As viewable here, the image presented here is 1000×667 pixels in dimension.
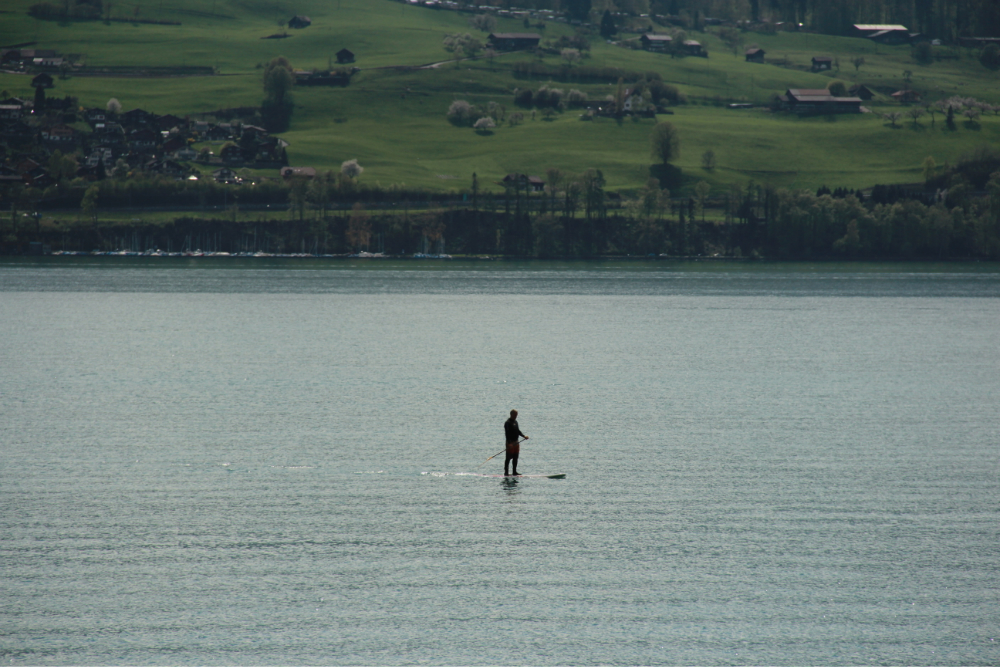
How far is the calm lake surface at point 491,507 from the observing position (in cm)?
2842

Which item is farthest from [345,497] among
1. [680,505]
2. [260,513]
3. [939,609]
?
[939,609]

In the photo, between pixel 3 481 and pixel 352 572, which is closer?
pixel 352 572

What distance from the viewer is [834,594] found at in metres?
31.5

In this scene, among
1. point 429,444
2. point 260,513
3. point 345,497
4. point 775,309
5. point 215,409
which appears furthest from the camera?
point 775,309

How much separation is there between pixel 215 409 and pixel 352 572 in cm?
3291

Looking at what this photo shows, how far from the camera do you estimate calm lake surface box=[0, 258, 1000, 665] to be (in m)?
28.4

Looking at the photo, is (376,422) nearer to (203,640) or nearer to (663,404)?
(663,404)

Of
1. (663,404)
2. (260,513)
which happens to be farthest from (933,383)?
(260,513)

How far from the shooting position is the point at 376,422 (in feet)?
192

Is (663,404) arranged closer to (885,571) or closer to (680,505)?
(680,505)

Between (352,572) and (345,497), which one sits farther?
(345,497)

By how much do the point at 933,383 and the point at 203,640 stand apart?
6501 centimetres

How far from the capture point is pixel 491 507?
40062 mm

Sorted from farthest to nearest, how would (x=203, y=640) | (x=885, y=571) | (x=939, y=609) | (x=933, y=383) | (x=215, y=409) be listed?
(x=933, y=383) < (x=215, y=409) < (x=885, y=571) < (x=939, y=609) < (x=203, y=640)
